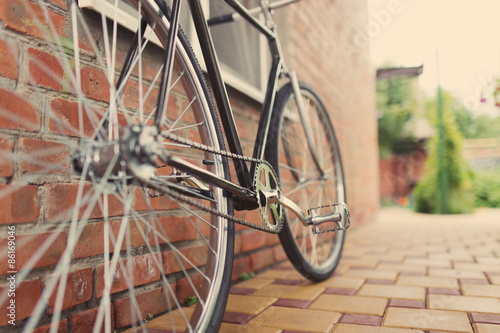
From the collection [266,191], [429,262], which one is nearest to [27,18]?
[266,191]

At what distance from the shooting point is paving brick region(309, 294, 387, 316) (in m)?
1.32

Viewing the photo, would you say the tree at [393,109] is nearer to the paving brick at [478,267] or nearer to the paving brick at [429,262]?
the paving brick at [429,262]

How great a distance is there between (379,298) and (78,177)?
3.64 feet

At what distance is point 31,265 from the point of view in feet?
2.92

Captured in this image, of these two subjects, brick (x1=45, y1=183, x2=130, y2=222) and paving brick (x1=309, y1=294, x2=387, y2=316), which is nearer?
brick (x1=45, y1=183, x2=130, y2=222)

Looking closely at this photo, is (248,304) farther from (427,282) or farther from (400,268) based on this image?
(400,268)

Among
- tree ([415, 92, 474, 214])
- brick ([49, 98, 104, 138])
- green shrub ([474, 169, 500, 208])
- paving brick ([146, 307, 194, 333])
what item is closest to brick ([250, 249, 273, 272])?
paving brick ([146, 307, 194, 333])

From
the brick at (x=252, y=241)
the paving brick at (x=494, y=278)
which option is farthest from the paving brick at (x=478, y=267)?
the brick at (x=252, y=241)

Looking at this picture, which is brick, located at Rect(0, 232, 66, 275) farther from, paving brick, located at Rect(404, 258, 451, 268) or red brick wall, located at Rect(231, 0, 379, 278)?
paving brick, located at Rect(404, 258, 451, 268)

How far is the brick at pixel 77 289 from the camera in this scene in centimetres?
98

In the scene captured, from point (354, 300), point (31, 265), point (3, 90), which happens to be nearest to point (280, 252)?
point (354, 300)

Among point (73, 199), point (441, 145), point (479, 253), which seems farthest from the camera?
point (441, 145)

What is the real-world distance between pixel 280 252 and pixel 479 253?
1288mm

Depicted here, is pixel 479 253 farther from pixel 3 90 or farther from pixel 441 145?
pixel 441 145
